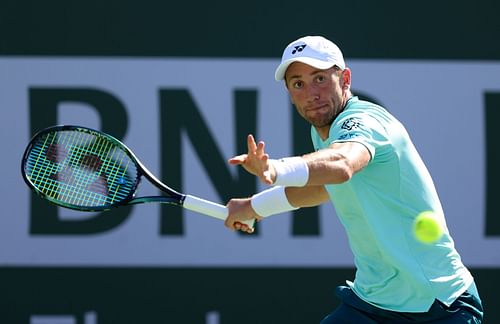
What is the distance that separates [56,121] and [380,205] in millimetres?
2832

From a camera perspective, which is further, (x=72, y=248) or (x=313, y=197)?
(x=72, y=248)

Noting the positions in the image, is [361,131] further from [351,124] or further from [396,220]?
[396,220]

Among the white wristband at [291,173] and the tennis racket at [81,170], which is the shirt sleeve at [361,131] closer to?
the white wristband at [291,173]

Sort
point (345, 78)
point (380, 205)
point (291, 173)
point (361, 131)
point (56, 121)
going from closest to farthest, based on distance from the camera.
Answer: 1. point (291, 173)
2. point (361, 131)
3. point (380, 205)
4. point (345, 78)
5. point (56, 121)

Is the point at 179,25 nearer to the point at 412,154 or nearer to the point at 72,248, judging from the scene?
the point at 72,248

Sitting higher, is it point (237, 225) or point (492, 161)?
point (492, 161)

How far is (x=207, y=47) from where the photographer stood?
19.5 ft

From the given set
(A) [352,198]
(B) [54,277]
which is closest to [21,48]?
(B) [54,277]

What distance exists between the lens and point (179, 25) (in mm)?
5941

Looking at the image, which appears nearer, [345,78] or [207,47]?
[345,78]

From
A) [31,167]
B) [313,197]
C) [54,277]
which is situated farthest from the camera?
[54,277]

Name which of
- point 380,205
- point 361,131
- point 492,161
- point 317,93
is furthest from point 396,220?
point 492,161

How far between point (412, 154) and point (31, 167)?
5.60ft

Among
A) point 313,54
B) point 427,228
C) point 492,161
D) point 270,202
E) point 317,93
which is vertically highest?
point 313,54
